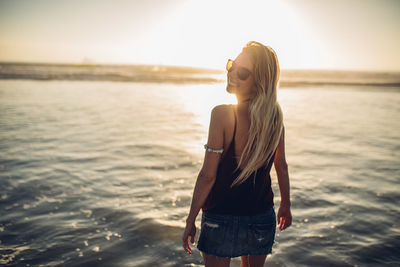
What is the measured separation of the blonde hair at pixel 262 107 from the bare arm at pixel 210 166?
18cm

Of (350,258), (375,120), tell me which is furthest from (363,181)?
(375,120)

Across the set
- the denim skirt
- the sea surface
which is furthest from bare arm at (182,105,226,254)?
the sea surface

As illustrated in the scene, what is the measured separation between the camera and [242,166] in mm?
1970

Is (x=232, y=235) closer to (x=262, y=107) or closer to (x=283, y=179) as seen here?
(x=283, y=179)

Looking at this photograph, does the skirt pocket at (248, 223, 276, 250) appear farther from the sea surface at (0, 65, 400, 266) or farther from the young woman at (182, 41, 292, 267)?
the sea surface at (0, 65, 400, 266)

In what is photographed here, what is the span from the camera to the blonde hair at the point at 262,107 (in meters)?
1.82

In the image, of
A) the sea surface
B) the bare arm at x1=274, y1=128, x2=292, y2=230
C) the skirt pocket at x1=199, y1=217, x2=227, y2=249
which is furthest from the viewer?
the sea surface

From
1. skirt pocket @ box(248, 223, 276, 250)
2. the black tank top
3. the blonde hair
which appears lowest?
skirt pocket @ box(248, 223, 276, 250)

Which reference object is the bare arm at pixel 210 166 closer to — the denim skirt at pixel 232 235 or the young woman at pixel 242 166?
the young woman at pixel 242 166

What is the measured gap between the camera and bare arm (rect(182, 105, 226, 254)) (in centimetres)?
182

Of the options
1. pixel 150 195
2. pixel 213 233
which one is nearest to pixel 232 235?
pixel 213 233

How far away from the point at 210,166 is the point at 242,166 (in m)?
0.23

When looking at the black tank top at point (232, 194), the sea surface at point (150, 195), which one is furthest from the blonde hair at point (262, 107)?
the sea surface at point (150, 195)

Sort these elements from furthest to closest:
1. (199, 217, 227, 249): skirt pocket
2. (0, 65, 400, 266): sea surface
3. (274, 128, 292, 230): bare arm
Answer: (0, 65, 400, 266): sea surface → (274, 128, 292, 230): bare arm → (199, 217, 227, 249): skirt pocket
